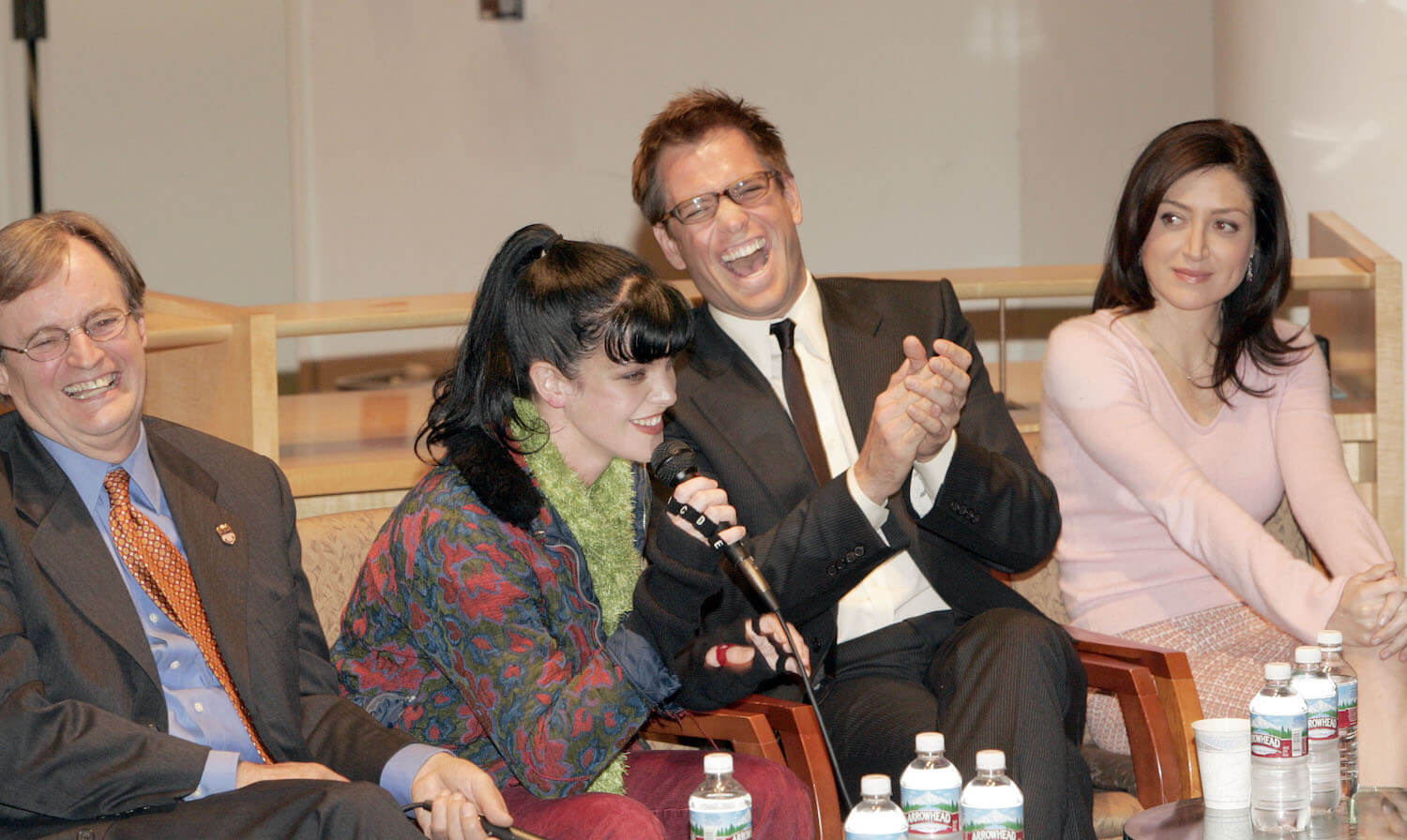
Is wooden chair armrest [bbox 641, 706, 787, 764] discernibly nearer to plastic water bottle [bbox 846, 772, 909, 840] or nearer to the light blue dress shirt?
the light blue dress shirt

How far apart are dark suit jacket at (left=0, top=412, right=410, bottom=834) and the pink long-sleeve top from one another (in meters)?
1.38

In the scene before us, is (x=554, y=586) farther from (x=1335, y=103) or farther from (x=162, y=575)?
(x=1335, y=103)

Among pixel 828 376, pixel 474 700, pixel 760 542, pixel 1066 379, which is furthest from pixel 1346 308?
pixel 474 700

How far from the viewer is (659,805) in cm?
233

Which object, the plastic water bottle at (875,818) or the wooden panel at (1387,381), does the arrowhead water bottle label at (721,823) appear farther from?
the wooden panel at (1387,381)

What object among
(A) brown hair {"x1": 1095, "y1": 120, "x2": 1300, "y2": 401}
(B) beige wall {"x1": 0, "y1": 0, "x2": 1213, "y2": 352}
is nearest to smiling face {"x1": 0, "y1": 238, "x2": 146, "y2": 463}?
(A) brown hair {"x1": 1095, "y1": 120, "x2": 1300, "y2": 401}

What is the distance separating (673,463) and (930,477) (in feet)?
2.03

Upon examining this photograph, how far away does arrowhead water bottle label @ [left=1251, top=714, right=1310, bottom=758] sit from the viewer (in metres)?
2.02

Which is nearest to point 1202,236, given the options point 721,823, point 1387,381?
point 1387,381

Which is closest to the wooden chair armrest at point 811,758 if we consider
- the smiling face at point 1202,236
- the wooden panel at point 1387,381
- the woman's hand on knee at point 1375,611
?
the woman's hand on knee at point 1375,611

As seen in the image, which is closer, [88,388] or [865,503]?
[88,388]

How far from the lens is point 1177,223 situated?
9.71 ft

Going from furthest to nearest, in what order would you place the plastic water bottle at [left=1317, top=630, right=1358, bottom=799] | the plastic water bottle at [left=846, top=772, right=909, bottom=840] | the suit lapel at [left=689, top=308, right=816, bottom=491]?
1. the suit lapel at [left=689, top=308, right=816, bottom=491]
2. the plastic water bottle at [left=1317, top=630, right=1358, bottom=799]
3. the plastic water bottle at [left=846, top=772, right=909, bottom=840]

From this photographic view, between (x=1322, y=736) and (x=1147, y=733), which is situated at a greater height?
(x=1322, y=736)
